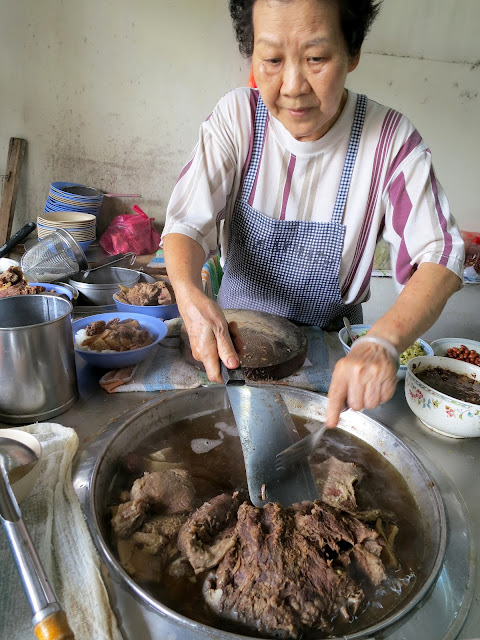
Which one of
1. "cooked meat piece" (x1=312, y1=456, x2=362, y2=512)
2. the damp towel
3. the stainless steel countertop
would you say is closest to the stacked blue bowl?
the damp towel

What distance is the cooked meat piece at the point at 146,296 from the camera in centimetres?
271

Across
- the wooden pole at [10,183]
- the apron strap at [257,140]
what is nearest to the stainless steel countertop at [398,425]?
the apron strap at [257,140]

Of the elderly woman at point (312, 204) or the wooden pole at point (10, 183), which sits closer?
the elderly woman at point (312, 204)

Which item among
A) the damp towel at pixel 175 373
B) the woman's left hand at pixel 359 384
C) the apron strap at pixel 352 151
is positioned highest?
the apron strap at pixel 352 151

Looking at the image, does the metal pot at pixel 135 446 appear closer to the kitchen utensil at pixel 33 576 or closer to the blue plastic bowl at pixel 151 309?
the kitchen utensil at pixel 33 576

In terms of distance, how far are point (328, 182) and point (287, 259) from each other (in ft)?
1.46

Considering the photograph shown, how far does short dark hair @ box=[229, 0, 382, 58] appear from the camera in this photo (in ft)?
5.33

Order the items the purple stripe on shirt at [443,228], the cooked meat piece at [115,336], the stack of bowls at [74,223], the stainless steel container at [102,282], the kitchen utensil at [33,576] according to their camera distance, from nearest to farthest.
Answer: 1. the kitchen utensil at [33,576]
2. the purple stripe on shirt at [443,228]
3. the cooked meat piece at [115,336]
4. the stainless steel container at [102,282]
5. the stack of bowls at [74,223]

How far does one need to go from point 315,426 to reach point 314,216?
1.08 metres

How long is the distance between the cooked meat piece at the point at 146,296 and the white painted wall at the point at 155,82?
3.37 metres

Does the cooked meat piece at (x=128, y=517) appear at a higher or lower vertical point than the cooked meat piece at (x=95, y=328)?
lower

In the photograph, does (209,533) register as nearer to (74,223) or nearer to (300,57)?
(300,57)

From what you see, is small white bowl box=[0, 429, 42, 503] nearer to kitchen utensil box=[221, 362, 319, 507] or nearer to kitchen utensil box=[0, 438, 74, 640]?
kitchen utensil box=[0, 438, 74, 640]

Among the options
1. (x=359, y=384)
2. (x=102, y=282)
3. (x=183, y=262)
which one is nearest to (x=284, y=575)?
(x=359, y=384)
